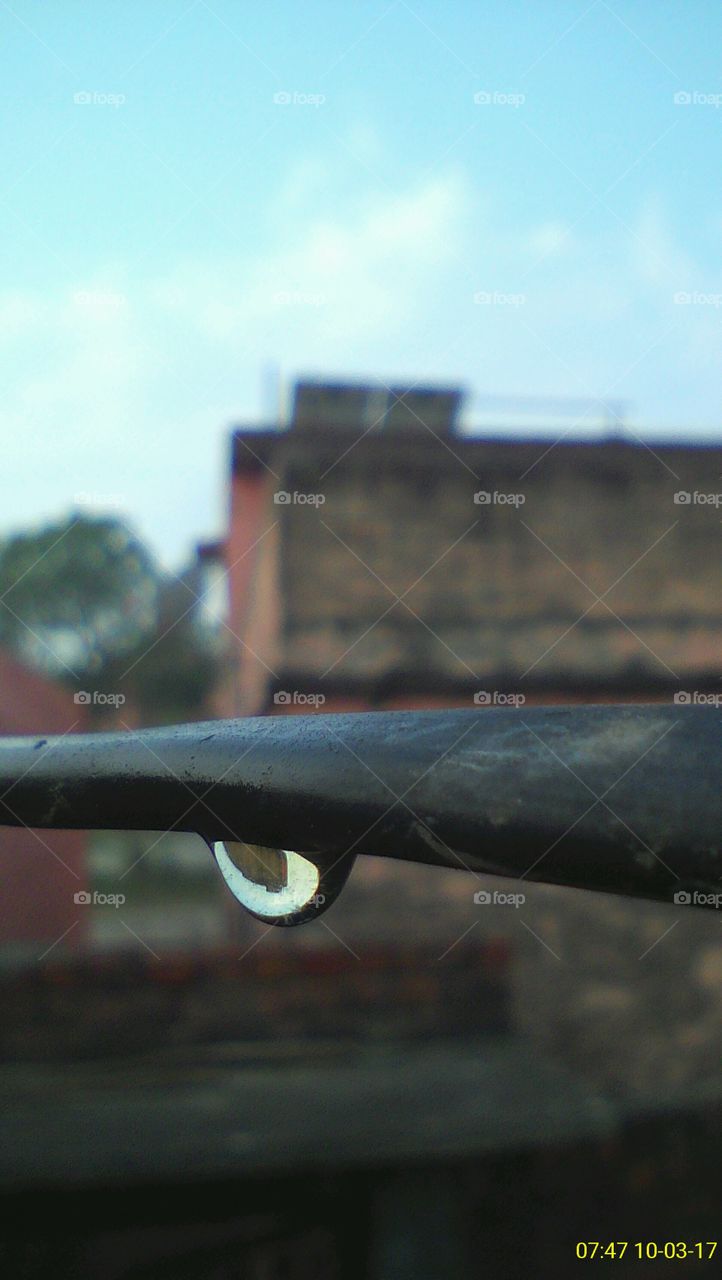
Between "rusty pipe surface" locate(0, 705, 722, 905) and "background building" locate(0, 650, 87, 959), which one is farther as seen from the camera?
"background building" locate(0, 650, 87, 959)

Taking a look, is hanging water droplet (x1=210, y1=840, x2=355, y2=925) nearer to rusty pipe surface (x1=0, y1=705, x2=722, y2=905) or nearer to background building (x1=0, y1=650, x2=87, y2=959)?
rusty pipe surface (x1=0, y1=705, x2=722, y2=905)

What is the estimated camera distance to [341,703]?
5.61 meters

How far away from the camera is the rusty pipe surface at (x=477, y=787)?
36cm

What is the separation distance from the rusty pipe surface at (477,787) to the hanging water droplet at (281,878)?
0.02 m

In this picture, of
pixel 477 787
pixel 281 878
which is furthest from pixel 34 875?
pixel 477 787

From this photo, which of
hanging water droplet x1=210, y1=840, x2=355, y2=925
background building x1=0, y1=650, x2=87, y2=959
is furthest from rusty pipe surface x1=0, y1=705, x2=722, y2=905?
background building x1=0, y1=650, x2=87, y2=959

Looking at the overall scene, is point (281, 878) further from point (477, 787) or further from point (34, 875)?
point (34, 875)

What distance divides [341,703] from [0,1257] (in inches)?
117

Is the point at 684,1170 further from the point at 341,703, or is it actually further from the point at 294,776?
the point at 294,776

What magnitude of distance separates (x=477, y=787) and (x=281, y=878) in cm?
14

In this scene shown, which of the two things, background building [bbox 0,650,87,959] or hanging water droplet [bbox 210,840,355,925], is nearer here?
hanging water droplet [bbox 210,840,355,925]

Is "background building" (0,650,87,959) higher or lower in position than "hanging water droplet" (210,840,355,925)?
higher

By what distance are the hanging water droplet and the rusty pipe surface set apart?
2cm

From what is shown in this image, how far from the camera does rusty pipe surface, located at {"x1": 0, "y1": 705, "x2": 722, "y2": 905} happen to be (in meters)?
0.36
